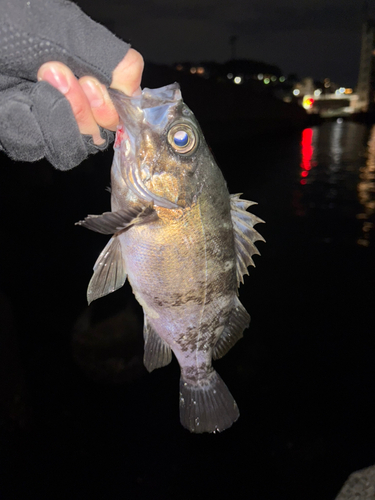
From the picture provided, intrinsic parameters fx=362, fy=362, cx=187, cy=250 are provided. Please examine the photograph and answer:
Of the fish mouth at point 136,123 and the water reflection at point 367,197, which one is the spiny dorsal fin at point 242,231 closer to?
the fish mouth at point 136,123

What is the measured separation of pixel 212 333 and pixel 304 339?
4.99 meters

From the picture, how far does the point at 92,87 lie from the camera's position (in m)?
2.09

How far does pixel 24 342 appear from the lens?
6988mm

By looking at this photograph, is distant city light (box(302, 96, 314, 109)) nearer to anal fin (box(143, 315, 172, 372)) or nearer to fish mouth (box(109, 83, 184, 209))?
fish mouth (box(109, 83, 184, 209))

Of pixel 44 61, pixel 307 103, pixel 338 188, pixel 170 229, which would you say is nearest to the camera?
pixel 44 61

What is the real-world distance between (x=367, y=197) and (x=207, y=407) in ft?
54.1

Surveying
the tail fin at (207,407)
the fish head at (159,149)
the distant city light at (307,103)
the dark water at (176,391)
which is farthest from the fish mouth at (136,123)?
the distant city light at (307,103)

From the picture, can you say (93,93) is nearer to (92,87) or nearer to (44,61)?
(92,87)

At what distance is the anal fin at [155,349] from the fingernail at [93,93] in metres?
→ 1.53

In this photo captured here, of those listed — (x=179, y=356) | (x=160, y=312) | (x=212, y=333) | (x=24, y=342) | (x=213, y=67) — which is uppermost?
(x=213, y=67)

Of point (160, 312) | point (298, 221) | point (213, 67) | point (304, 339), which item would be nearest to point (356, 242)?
point (298, 221)

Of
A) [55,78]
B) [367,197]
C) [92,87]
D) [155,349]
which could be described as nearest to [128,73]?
[92,87]

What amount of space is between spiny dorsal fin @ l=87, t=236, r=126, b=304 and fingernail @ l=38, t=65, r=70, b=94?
925 millimetres

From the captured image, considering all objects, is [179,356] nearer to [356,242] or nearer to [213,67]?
[356,242]
